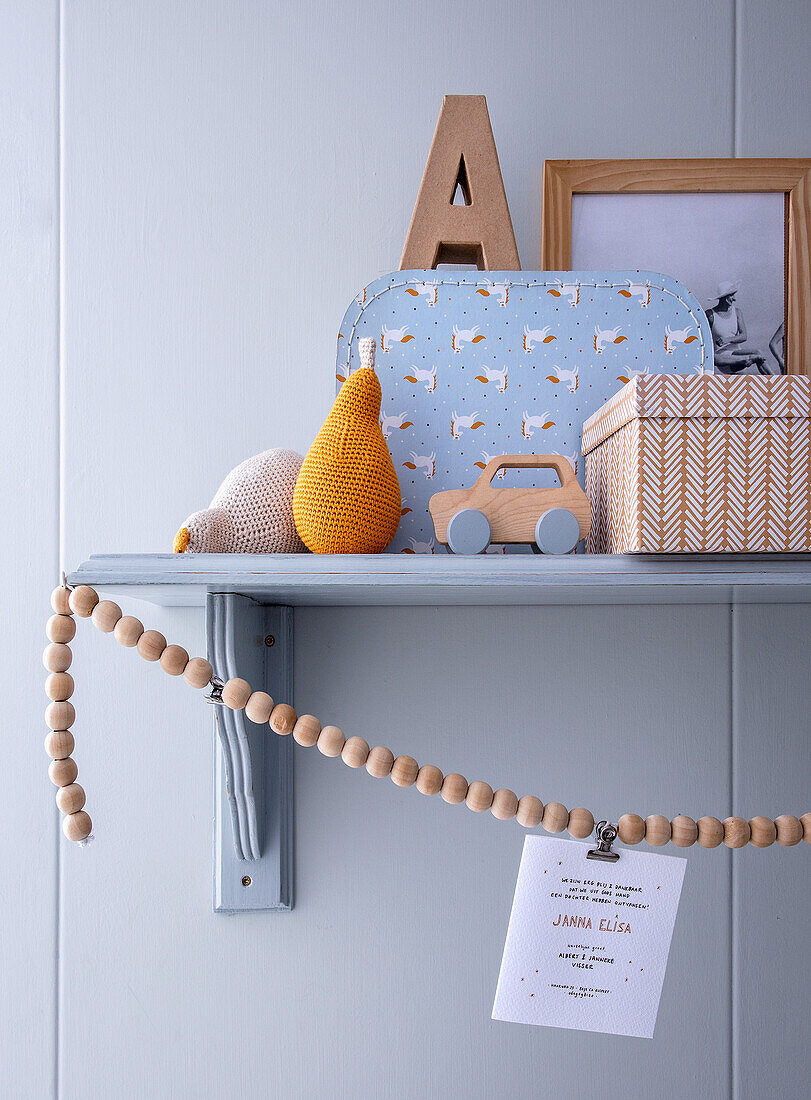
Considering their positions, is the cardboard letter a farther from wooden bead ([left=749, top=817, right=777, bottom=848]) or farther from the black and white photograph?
wooden bead ([left=749, top=817, right=777, bottom=848])

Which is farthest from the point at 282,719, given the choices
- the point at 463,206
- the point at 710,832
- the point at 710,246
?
the point at 710,246

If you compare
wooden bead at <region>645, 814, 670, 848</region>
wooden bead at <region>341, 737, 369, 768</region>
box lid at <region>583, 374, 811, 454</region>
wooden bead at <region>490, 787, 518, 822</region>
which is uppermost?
box lid at <region>583, 374, 811, 454</region>

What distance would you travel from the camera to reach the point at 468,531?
1.98 feet

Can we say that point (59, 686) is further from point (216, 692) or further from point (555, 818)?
point (555, 818)

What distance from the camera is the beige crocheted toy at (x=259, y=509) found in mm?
660

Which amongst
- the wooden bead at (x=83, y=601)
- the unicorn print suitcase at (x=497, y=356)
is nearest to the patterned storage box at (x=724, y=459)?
the unicorn print suitcase at (x=497, y=356)

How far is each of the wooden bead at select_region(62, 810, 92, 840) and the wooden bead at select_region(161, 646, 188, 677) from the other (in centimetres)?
13

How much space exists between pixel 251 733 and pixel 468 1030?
1.17 ft

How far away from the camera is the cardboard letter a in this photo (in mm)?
739

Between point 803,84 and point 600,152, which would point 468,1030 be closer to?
point 600,152

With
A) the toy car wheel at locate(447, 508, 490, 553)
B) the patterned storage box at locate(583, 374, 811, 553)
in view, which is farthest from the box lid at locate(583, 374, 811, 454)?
the toy car wheel at locate(447, 508, 490, 553)

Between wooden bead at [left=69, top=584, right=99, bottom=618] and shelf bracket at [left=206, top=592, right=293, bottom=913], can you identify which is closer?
wooden bead at [left=69, top=584, right=99, bottom=618]

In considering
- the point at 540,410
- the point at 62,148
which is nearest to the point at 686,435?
the point at 540,410

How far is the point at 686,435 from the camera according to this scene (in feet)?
1.89
